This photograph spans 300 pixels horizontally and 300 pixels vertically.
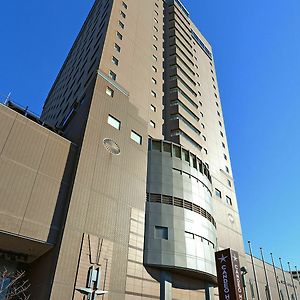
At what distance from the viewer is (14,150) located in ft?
72.1

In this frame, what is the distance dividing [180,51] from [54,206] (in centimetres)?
4351

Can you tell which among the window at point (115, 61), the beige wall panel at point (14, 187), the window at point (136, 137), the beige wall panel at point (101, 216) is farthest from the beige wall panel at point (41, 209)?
the window at point (115, 61)

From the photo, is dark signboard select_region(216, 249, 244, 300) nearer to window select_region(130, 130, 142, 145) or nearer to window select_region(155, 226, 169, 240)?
window select_region(155, 226, 169, 240)

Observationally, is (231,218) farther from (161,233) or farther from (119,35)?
(119,35)

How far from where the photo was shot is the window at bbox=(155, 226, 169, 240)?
93.6 feet

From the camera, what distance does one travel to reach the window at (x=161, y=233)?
2853 centimetres

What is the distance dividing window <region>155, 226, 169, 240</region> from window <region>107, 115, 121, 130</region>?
11.5 m

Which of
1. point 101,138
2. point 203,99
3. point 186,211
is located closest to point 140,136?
point 101,138

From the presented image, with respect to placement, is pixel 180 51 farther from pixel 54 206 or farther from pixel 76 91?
pixel 54 206

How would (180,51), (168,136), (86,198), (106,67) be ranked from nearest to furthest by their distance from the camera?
(86,198)
(106,67)
(168,136)
(180,51)

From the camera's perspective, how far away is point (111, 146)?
28.6m

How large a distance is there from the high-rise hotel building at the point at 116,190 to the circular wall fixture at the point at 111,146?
0.12 meters

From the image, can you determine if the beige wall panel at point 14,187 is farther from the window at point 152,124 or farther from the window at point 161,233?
the window at point 152,124

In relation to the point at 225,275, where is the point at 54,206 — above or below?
above
